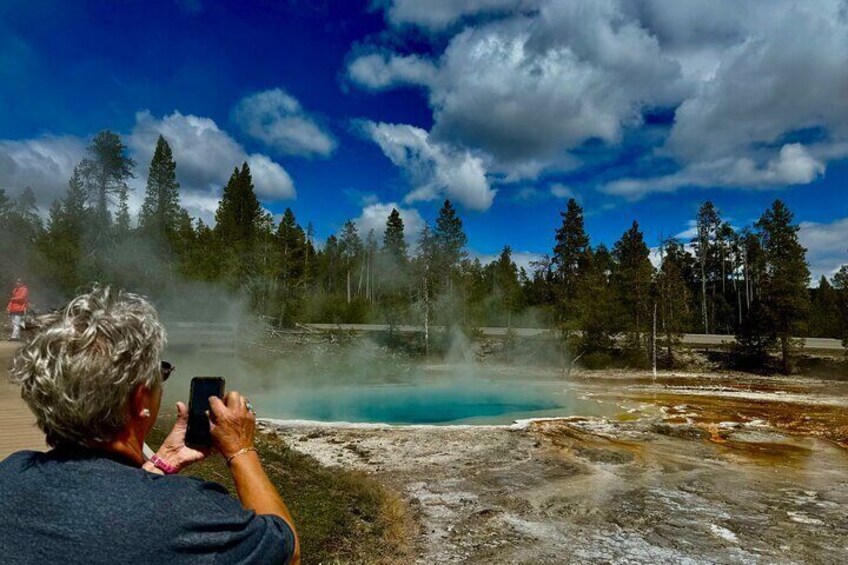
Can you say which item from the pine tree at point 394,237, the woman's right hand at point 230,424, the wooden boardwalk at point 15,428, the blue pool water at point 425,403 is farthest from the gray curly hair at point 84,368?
the pine tree at point 394,237

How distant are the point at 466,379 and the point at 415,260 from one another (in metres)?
10.8

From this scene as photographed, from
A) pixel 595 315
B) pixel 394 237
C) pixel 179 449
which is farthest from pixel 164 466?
pixel 394 237

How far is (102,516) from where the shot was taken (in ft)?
4.00

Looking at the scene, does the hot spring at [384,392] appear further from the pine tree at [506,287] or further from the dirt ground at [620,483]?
the pine tree at [506,287]

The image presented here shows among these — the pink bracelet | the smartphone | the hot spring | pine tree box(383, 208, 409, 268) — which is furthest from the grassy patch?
pine tree box(383, 208, 409, 268)

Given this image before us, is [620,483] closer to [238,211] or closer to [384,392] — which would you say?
[384,392]

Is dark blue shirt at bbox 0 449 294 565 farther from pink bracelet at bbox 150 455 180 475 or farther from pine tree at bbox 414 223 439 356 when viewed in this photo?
pine tree at bbox 414 223 439 356

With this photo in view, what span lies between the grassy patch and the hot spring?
7.35 meters

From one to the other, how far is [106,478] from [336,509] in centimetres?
586

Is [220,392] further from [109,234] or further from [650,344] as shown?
[109,234]

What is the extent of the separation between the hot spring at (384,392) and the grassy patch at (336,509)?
7352 mm

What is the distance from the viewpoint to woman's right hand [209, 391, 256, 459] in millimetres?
1731

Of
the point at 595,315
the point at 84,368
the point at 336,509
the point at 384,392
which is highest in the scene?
the point at 595,315

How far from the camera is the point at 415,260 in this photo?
34156 millimetres
